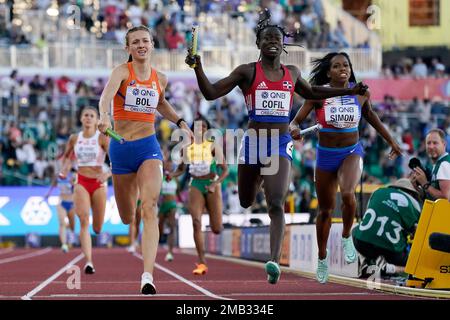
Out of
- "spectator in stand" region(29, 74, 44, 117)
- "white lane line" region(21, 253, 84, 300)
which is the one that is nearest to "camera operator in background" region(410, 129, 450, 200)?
"white lane line" region(21, 253, 84, 300)

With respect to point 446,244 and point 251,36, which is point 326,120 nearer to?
point 446,244

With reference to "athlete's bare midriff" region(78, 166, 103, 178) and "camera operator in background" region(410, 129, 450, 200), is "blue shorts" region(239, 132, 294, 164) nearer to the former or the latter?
"camera operator in background" region(410, 129, 450, 200)

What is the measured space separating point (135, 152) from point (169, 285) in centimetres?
283

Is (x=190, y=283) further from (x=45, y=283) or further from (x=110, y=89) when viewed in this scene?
(x=110, y=89)

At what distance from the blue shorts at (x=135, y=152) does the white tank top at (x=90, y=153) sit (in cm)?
499

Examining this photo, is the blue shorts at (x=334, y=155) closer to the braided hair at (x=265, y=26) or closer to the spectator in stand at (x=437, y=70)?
the braided hair at (x=265, y=26)

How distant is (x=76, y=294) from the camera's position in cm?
1217

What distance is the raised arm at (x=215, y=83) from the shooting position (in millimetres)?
11053

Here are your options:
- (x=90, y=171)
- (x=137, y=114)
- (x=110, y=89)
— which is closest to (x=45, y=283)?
(x=90, y=171)

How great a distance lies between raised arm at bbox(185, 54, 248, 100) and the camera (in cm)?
1105

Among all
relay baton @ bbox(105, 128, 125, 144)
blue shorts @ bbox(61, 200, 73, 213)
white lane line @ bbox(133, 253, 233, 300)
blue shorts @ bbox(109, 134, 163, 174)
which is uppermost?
relay baton @ bbox(105, 128, 125, 144)

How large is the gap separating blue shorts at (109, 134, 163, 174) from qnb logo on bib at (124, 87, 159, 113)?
282 millimetres

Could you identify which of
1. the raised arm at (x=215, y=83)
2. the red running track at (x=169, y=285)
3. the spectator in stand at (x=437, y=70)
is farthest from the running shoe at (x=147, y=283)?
the spectator in stand at (x=437, y=70)

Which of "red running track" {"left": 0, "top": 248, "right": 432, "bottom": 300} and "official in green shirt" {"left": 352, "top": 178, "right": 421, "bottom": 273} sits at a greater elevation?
"official in green shirt" {"left": 352, "top": 178, "right": 421, "bottom": 273}
